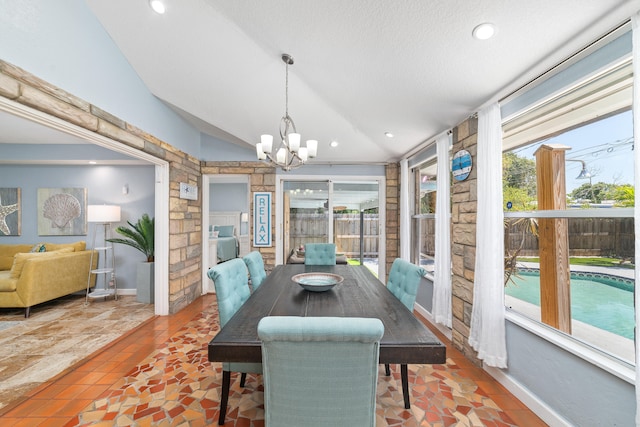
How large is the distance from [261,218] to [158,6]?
2.85 m

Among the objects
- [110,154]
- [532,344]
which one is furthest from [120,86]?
[532,344]

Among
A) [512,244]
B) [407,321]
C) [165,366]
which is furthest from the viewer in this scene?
[165,366]

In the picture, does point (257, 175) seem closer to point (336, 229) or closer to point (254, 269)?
point (336, 229)

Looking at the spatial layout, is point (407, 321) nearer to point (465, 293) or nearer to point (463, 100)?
point (465, 293)

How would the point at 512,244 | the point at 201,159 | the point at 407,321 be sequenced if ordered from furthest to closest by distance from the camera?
the point at 201,159, the point at 512,244, the point at 407,321

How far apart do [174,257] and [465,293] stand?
11.6 feet

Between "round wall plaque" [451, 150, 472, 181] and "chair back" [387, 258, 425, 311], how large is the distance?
1.05 metres

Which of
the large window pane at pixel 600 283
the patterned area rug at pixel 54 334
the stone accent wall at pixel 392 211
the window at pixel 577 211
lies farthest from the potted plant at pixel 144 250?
the large window pane at pixel 600 283

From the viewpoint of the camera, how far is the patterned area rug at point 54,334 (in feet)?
6.63

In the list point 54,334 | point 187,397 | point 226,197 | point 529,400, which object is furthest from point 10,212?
point 529,400

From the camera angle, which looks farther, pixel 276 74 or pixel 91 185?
pixel 91 185

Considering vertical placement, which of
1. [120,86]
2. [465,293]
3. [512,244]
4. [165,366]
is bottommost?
[165,366]

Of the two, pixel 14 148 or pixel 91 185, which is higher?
pixel 14 148

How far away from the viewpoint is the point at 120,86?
245cm
